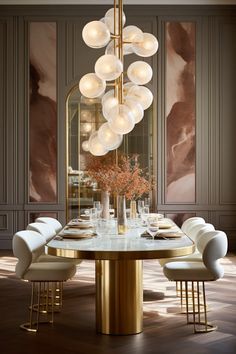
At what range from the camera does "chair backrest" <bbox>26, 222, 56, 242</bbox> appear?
563 cm

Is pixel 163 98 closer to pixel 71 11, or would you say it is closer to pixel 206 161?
pixel 206 161

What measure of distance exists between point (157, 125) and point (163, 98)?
426mm

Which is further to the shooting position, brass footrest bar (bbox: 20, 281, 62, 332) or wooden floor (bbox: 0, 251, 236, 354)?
brass footrest bar (bbox: 20, 281, 62, 332)

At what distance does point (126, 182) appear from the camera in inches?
203

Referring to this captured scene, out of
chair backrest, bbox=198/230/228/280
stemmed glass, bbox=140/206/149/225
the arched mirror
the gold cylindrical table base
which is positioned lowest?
the gold cylindrical table base

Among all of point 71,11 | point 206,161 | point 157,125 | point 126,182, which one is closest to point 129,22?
point 71,11

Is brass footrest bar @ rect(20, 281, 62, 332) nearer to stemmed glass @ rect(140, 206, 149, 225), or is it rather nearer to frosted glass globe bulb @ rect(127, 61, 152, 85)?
stemmed glass @ rect(140, 206, 149, 225)

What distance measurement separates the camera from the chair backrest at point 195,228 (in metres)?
5.42

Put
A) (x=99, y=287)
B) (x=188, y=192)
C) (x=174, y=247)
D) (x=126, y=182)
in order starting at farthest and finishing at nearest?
(x=188, y=192) → (x=126, y=182) → (x=99, y=287) → (x=174, y=247)

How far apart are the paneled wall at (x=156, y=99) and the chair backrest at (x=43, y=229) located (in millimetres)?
3601

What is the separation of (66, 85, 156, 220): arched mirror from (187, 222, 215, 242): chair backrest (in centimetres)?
363

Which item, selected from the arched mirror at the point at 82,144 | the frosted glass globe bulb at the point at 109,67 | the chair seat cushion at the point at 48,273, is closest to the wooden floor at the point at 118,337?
the chair seat cushion at the point at 48,273

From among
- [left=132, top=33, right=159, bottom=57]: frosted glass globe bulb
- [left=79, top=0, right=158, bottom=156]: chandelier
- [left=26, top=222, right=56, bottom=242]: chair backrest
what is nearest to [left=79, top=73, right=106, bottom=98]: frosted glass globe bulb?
[left=79, top=0, right=158, bottom=156]: chandelier

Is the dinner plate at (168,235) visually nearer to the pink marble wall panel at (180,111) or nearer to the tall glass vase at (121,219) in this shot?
the tall glass vase at (121,219)
